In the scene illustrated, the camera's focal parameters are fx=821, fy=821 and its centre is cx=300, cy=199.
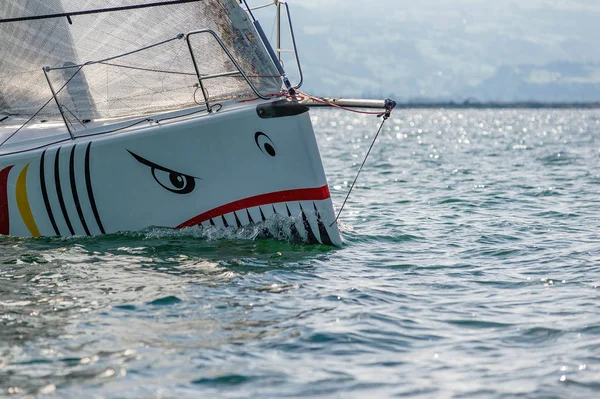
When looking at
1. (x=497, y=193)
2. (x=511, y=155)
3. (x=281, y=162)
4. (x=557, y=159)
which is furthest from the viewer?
(x=511, y=155)

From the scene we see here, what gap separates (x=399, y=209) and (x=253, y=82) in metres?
3.81

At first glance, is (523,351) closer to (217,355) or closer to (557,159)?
(217,355)

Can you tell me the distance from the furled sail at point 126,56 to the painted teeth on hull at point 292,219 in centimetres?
127

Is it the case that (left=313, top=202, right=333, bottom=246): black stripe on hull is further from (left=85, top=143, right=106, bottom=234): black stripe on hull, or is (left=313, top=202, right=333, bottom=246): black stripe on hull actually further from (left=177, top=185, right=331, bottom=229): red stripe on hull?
(left=85, top=143, right=106, bottom=234): black stripe on hull

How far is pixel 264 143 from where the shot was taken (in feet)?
25.1

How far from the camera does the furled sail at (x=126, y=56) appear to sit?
8.39 metres

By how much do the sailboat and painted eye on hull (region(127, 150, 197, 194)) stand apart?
0.01 m

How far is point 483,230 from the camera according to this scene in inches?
370

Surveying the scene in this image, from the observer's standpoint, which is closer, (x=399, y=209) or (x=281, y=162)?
(x=281, y=162)

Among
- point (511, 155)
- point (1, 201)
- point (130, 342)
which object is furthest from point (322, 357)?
point (511, 155)

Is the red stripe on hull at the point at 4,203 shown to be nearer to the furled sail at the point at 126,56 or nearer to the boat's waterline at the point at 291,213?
the furled sail at the point at 126,56

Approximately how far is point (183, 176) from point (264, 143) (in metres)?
0.87

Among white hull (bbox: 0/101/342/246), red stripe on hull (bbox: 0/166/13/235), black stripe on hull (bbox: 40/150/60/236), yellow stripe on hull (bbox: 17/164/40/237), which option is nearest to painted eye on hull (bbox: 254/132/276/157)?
white hull (bbox: 0/101/342/246)

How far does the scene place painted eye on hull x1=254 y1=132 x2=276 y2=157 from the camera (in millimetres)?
7645
